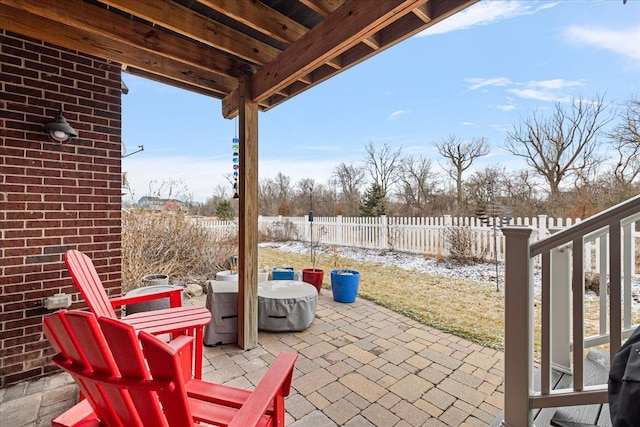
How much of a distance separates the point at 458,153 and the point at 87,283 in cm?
1087

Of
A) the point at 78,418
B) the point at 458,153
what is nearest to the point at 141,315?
the point at 78,418

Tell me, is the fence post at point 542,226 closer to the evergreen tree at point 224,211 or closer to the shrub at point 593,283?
the shrub at point 593,283

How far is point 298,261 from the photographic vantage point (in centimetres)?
718

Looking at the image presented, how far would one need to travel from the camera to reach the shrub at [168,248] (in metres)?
4.32

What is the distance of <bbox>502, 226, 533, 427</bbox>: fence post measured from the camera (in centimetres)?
148

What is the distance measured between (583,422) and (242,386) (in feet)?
6.74

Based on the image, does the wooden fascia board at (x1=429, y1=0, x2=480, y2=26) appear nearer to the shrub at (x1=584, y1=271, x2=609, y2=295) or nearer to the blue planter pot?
the blue planter pot

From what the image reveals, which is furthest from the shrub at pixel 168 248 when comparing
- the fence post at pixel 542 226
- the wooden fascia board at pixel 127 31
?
the fence post at pixel 542 226

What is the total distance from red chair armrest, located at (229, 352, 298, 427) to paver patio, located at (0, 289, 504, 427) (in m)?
0.75

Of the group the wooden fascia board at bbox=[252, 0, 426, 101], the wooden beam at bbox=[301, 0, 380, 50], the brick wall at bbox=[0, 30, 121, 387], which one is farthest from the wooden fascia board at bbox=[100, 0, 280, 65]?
the brick wall at bbox=[0, 30, 121, 387]

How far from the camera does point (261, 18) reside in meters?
2.10

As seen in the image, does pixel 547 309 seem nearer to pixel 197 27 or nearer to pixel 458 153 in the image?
pixel 197 27

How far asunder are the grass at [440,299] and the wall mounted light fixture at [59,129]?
3.93 meters

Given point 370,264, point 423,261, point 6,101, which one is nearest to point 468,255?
point 423,261
